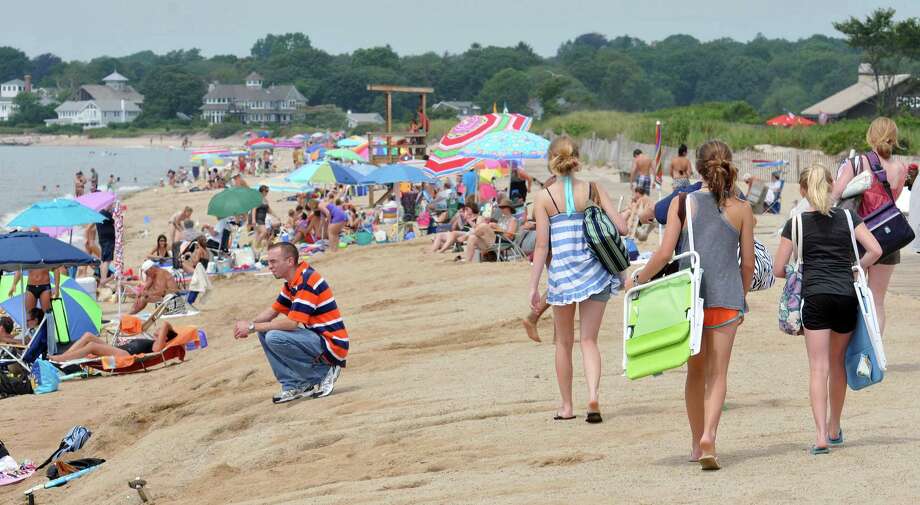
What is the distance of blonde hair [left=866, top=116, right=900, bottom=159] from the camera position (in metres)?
6.88

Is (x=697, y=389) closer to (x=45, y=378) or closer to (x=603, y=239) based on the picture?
(x=603, y=239)

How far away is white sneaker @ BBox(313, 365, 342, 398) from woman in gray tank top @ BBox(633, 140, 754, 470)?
3513 mm

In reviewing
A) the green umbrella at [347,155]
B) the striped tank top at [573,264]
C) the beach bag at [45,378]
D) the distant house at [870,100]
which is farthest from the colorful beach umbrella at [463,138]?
the distant house at [870,100]

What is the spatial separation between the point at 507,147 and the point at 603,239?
1204 centimetres

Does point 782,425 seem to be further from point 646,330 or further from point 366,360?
point 366,360

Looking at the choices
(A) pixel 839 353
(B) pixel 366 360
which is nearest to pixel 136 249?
(B) pixel 366 360

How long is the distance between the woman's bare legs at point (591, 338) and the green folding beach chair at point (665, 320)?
0.94 metres

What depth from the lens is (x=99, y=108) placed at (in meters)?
172

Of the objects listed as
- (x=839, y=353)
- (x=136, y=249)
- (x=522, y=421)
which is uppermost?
(x=839, y=353)

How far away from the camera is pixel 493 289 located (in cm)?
1248

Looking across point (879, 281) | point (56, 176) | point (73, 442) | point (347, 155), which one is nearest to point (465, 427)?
point (879, 281)

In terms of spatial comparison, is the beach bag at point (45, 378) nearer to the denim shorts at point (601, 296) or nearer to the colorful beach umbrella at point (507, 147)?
the denim shorts at point (601, 296)

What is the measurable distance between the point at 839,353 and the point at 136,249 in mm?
22461

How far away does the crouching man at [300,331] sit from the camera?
7930 millimetres
